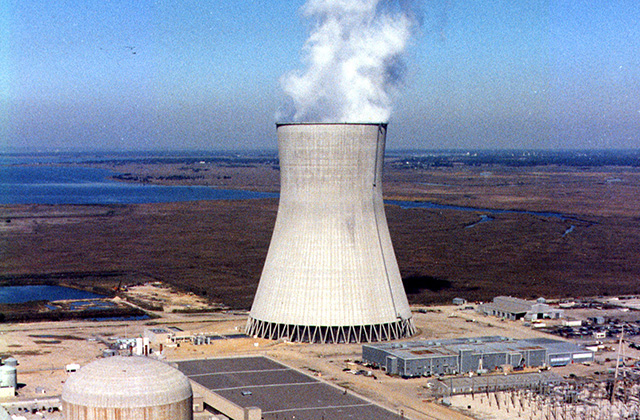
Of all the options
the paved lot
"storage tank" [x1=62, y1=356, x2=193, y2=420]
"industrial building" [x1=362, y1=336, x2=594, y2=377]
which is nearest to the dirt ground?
"industrial building" [x1=362, y1=336, x2=594, y2=377]

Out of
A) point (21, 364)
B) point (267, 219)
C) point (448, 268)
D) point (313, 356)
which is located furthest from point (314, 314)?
point (267, 219)

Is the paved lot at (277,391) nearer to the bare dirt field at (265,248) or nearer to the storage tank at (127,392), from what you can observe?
the storage tank at (127,392)

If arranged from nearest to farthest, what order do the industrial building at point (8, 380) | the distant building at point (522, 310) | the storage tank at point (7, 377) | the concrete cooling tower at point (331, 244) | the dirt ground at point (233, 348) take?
1. the industrial building at point (8, 380)
2. the storage tank at point (7, 377)
3. the dirt ground at point (233, 348)
4. the concrete cooling tower at point (331, 244)
5. the distant building at point (522, 310)

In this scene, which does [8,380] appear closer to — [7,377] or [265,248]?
[7,377]

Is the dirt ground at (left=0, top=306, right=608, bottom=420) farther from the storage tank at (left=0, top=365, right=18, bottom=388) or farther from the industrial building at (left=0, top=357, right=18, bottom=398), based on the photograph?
the storage tank at (left=0, top=365, right=18, bottom=388)

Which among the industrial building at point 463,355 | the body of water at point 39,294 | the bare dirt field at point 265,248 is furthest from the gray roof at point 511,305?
the body of water at point 39,294

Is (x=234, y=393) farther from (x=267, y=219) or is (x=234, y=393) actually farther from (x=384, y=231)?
(x=267, y=219)
